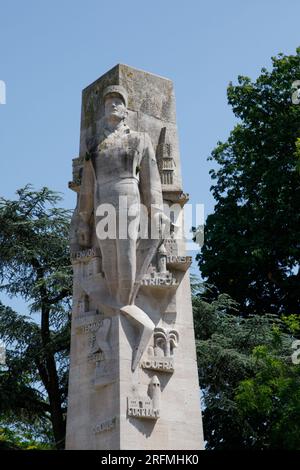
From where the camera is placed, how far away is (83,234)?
15.0m

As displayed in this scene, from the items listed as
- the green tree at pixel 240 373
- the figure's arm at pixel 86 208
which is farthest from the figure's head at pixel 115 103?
the green tree at pixel 240 373

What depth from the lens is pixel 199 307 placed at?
2655cm

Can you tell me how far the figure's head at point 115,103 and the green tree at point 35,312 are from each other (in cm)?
1173

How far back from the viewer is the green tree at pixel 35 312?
87.2 feet

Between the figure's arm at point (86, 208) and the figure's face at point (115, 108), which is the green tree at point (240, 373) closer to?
the figure's arm at point (86, 208)

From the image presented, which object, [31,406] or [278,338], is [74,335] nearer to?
[278,338]

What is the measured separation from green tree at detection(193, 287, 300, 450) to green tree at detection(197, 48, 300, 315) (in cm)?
133

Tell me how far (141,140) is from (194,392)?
11.5ft

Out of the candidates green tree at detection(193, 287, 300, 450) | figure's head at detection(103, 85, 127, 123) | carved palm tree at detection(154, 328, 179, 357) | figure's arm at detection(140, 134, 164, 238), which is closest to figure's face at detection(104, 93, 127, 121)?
figure's head at detection(103, 85, 127, 123)

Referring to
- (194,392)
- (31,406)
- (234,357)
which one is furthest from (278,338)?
(194,392)

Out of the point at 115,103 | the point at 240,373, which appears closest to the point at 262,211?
the point at 240,373

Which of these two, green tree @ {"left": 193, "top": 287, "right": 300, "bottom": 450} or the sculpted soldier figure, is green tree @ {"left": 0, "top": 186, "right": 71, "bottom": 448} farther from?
the sculpted soldier figure

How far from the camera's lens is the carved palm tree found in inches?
559

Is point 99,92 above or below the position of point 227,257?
below
